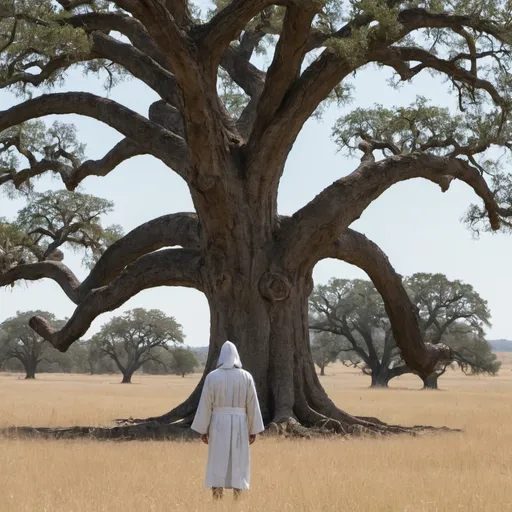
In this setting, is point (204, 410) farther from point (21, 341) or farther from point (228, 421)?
point (21, 341)

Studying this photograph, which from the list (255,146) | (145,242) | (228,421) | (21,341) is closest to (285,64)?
(255,146)

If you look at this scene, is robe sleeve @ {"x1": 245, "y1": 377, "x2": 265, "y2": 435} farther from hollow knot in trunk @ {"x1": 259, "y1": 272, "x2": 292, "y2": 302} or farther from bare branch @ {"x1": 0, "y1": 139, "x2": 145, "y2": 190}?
bare branch @ {"x1": 0, "y1": 139, "x2": 145, "y2": 190}

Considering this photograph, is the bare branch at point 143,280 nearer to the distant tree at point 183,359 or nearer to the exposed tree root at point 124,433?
the exposed tree root at point 124,433

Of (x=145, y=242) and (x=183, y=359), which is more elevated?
(x=183, y=359)

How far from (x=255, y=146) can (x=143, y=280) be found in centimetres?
303

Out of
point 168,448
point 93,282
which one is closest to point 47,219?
point 93,282

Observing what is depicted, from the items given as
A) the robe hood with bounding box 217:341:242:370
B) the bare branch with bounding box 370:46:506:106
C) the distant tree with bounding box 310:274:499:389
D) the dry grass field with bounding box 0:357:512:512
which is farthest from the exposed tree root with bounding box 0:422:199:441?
the distant tree with bounding box 310:274:499:389

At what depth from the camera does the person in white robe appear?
7695 mm

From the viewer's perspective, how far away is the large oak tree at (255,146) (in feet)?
46.2

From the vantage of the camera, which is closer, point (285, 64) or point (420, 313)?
point (285, 64)

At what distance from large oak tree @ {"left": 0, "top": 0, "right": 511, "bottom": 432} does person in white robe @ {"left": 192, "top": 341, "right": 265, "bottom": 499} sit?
6.41 meters

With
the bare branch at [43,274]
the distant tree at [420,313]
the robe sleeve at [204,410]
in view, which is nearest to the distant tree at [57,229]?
the bare branch at [43,274]

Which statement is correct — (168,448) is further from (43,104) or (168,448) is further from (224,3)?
(224,3)

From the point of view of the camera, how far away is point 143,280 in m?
16.2
